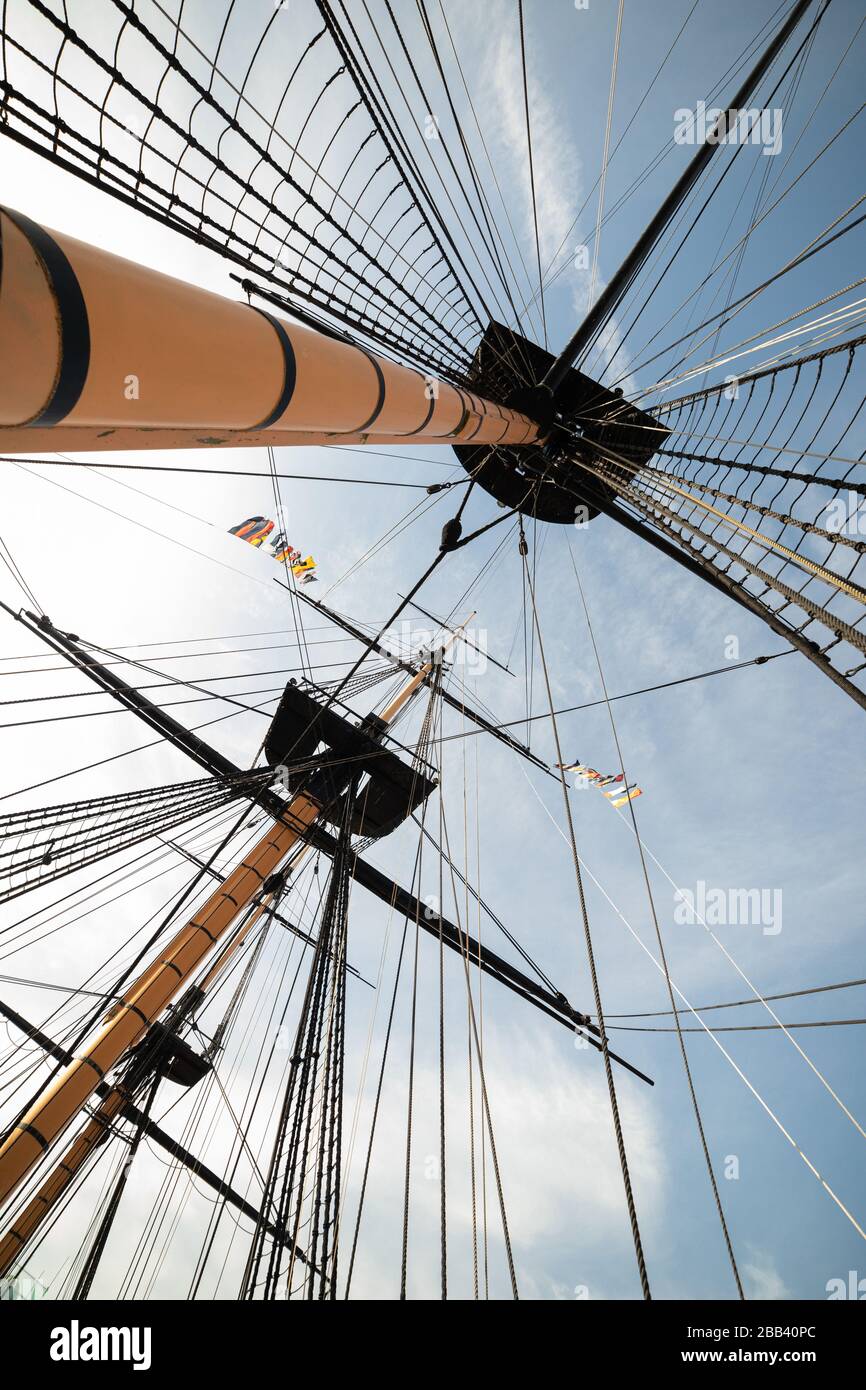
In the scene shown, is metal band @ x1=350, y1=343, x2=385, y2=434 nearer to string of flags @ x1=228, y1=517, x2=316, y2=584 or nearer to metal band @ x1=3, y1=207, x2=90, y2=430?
metal band @ x1=3, y1=207, x2=90, y2=430

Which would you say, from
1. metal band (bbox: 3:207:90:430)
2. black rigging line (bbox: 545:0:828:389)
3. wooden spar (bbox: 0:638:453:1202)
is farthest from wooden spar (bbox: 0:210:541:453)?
wooden spar (bbox: 0:638:453:1202)

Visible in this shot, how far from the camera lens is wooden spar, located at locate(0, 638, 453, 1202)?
4.36m

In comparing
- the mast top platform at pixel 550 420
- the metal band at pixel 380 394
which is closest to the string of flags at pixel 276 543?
the mast top platform at pixel 550 420

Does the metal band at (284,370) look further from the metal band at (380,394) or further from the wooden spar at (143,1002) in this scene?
the wooden spar at (143,1002)

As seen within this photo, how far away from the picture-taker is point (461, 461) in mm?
7770

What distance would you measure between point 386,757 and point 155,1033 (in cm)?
495

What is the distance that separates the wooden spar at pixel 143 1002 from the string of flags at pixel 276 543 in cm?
352

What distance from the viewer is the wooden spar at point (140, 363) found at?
0.95m
